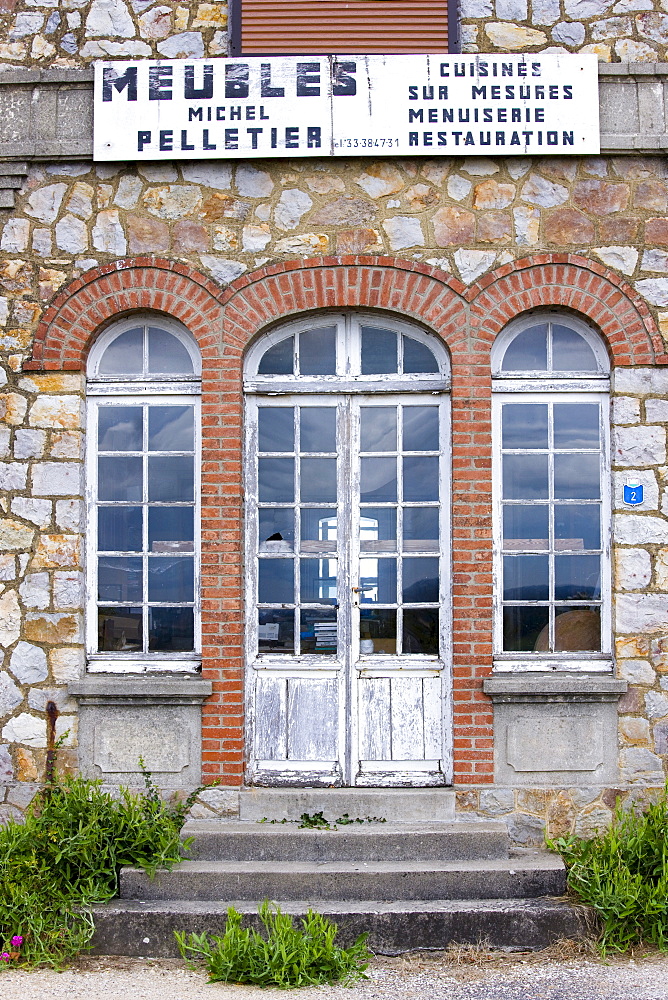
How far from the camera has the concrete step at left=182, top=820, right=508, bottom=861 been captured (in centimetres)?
535

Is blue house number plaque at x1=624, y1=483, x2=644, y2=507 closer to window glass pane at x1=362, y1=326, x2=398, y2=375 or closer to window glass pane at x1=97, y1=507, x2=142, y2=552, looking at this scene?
window glass pane at x1=362, y1=326, x2=398, y2=375

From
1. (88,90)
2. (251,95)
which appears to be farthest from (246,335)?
(88,90)

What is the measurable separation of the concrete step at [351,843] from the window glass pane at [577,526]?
1799mm

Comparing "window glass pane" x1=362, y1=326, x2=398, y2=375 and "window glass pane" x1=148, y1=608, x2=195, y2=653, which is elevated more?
"window glass pane" x1=362, y1=326, x2=398, y2=375

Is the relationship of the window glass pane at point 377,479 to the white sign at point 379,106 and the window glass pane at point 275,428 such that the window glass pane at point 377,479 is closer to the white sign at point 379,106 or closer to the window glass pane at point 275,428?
the window glass pane at point 275,428

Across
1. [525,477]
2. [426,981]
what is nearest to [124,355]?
[525,477]

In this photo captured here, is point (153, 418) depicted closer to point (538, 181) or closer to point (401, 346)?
point (401, 346)

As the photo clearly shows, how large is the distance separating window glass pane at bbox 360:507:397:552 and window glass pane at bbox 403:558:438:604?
0.21 metres

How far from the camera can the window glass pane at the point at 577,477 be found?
5.99 meters

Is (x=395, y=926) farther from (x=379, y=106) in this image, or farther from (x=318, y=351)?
(x=379, y=106)

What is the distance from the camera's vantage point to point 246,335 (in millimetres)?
5910

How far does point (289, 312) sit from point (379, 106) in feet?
4.61

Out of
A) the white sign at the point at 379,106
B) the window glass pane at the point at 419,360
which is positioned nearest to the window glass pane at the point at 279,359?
the window glass pane at the point at 419,360

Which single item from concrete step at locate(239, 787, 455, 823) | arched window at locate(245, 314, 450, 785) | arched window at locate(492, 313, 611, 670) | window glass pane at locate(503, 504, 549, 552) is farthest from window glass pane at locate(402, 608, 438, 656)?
concrete step at locate(239, 787, 455, 823)
